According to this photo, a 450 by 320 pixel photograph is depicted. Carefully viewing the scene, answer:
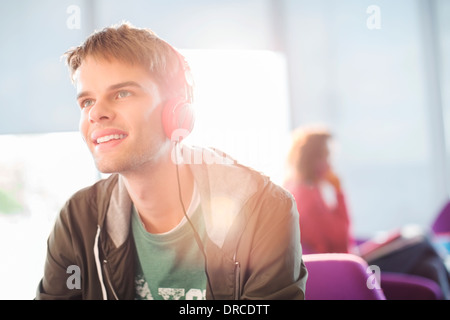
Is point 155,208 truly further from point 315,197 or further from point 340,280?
point 315,197

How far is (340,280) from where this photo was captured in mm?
978

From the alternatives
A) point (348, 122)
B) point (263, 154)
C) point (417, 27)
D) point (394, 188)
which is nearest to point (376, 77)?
point (348, 122)

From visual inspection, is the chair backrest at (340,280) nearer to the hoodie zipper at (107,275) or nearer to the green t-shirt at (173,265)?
the green t-shirt at (173,265)

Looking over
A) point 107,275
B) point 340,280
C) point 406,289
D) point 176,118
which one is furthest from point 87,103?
point 406,289

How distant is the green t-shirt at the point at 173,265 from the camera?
93cm

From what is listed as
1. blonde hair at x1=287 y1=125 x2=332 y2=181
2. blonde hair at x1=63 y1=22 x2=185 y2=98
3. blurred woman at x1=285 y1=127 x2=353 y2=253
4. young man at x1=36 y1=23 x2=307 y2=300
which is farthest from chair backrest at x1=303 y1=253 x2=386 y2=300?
blonde hair at x1=287 y1=125 x2=332 y2=181

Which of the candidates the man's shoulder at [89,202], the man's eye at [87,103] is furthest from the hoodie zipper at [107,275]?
the man's eye at [87,103]

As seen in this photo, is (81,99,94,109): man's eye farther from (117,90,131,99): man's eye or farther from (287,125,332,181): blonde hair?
(287,125,332,181): blonde hair

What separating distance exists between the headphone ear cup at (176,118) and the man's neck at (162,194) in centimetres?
7

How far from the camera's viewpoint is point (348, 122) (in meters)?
3.62

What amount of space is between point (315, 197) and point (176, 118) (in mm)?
1244
